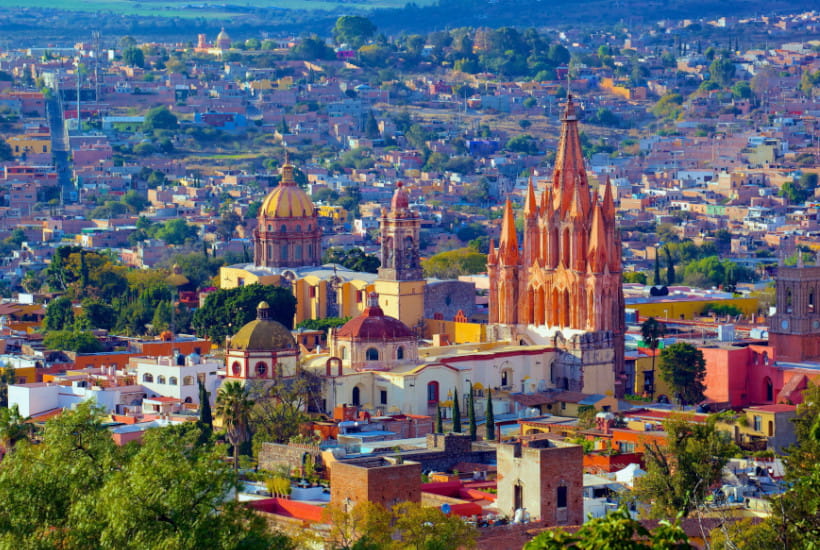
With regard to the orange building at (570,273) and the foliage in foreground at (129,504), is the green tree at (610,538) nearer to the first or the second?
the foliage in foreground at (129,504)

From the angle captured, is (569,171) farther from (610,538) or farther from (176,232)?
(176,232)

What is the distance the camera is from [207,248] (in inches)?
4503

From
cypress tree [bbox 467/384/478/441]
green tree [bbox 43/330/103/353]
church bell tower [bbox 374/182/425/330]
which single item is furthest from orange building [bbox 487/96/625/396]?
green tree [bbox 43/330/103/353]

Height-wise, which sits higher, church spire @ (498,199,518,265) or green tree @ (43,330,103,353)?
church spire @ (498,199,518,265)

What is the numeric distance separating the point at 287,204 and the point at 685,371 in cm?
2169

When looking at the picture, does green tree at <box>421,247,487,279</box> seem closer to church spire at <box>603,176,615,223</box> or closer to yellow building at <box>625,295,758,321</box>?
yellow building at <box>625,295,758,321</box>

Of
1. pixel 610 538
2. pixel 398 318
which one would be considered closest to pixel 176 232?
pixel 398 318

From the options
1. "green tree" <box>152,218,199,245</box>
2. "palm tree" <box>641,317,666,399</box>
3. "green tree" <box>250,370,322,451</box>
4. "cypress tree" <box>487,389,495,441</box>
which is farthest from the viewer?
"green tree" <box>152,218,199,245</box>

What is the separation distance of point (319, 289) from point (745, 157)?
2938 inches

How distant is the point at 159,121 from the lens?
525 feet

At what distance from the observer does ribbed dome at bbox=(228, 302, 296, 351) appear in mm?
65500

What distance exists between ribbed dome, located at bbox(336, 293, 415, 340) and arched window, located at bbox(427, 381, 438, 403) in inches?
69.3

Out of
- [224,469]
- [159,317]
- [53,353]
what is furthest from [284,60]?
[224,469]

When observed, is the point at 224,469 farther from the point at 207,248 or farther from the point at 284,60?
the point at 284,60
